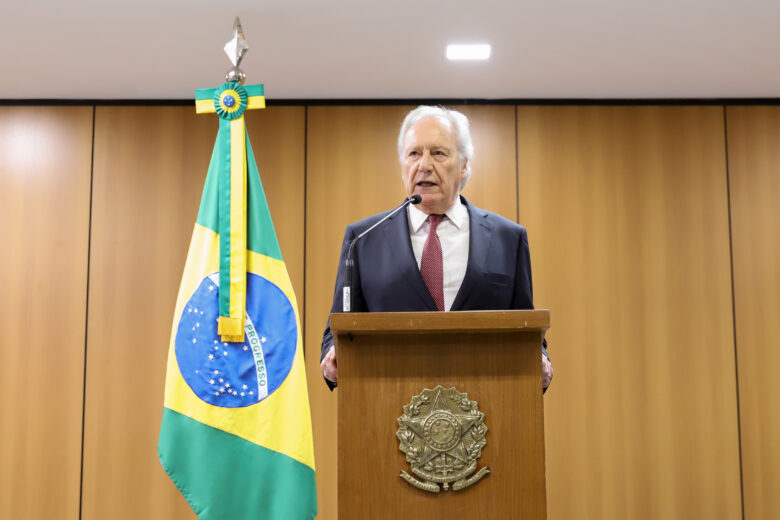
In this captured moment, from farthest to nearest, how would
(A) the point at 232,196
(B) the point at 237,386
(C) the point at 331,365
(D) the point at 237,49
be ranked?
(D) the point at 237,49 → (A) the point at 232,196 → (B) the point at 237,386 → (C) the point at 331,365

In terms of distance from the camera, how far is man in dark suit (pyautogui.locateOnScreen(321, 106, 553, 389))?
81.5 inches

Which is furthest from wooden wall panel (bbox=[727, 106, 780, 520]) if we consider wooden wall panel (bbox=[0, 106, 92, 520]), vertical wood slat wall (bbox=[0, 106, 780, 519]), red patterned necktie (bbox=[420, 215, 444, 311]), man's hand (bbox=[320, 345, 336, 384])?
wooden wall panel (bbox=[0, 106, 92, 520])

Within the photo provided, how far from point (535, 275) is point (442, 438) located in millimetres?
2732

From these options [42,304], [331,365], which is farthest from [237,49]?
[42,304]

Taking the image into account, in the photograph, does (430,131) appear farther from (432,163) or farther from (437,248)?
(437,248)

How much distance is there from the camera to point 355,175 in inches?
164

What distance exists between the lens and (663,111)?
4.23m

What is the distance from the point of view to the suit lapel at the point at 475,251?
2045mm

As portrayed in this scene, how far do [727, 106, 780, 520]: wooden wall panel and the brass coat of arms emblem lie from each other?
10.2 ft

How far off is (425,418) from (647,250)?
9.86 feet

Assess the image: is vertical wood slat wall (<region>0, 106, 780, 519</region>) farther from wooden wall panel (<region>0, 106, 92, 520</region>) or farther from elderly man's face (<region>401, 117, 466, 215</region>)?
elderly man's face (<region>401, 117, 466, 215</region>)

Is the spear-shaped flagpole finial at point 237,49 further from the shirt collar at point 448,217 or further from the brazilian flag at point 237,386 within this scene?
the shirt collar at point 448,217

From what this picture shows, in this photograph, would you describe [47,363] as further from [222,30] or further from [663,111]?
[663,111]

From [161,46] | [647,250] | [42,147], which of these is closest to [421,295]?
[161,46]
